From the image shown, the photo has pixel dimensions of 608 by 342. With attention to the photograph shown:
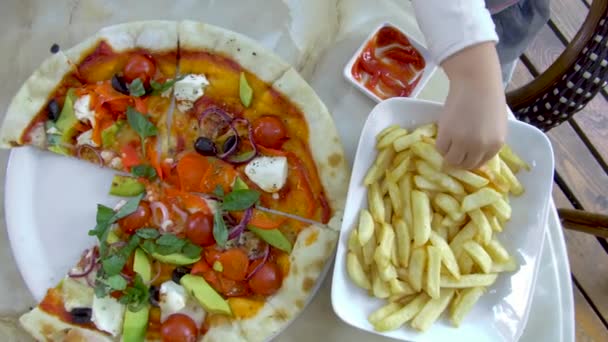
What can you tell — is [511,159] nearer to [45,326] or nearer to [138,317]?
[138,317]

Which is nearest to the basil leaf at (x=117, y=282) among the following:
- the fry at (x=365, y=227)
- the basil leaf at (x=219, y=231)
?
the basil leaf at (x=219, y=231)

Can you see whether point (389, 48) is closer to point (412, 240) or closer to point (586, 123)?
point (412, 240)

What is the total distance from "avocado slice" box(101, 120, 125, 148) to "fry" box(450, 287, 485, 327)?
1.31 metres

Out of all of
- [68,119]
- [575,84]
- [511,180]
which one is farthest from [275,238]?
[575,84]

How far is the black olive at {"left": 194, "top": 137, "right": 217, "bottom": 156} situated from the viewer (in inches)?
81.4

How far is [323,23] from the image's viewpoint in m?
2.26

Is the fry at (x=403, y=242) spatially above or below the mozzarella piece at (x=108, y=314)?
above

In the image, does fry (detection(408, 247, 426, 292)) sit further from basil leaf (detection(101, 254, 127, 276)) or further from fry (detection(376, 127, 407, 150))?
basil leaf (detection(101, 254, 127, 276))

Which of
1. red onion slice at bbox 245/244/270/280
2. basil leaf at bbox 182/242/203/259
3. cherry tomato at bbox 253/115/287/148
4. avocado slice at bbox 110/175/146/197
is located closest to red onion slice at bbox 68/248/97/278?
avocado slice at bbox 110/175/146/197

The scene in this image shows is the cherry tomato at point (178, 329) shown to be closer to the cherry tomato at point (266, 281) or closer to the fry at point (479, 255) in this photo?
the cherry tomato at point (266, 281)

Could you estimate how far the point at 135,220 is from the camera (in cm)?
202

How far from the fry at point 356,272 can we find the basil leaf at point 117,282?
747 millimetres

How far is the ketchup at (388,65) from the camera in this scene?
80.4 inches

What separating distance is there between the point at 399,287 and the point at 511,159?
51 cm
